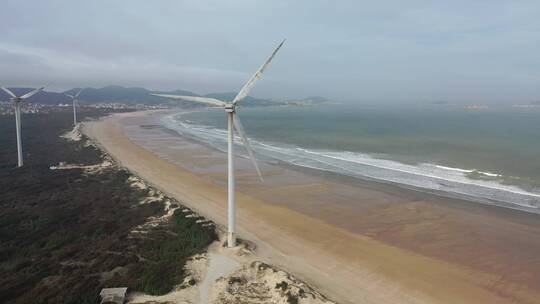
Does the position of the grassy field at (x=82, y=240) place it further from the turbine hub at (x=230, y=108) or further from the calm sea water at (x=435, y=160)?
the calm sea water at (x=435, y=160)

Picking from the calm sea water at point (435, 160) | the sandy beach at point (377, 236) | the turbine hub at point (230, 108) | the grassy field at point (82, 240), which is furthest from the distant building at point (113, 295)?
the calm sea water at point (435, 160)

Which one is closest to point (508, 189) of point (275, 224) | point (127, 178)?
point (275, 224)

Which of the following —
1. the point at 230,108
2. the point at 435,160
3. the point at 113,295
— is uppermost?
the point at 230,108

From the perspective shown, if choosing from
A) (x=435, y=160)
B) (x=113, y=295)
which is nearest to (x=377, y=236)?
(x=113, y=295)

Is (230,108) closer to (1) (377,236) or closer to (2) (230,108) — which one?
(2) (230,108)

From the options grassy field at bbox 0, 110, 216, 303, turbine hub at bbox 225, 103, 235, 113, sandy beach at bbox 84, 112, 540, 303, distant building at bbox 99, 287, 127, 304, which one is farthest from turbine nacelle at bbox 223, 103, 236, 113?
distant building at bbox 99, 287, 127, 304

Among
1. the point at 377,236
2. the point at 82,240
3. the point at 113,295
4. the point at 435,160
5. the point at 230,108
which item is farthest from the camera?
the point at 435,160

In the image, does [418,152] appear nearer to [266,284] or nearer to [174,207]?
[174,207]

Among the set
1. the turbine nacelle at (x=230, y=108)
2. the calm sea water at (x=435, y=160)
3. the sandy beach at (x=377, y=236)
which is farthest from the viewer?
the calm sea water at (x=435, y=160)
